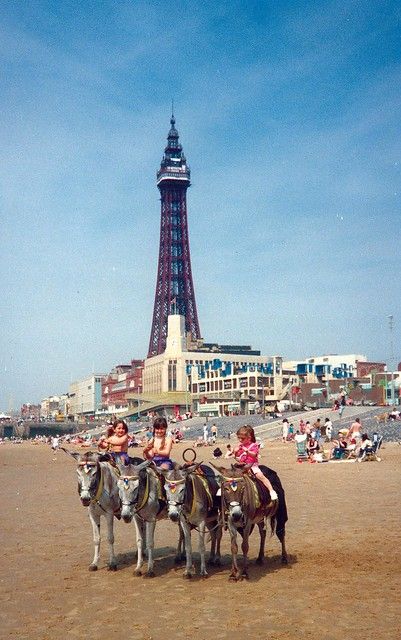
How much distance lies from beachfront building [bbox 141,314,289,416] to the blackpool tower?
6869 mm

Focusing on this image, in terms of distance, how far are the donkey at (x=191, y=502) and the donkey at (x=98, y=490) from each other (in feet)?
3.28

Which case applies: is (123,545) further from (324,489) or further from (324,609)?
(324,489)

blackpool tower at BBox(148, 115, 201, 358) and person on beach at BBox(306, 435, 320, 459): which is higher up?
blackpool tower at BBox(148, 115, 201, 358)

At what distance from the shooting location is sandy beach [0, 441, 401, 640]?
26.6 ft

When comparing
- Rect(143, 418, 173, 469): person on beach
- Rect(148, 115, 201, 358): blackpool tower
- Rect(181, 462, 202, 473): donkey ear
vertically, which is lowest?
Rect(181, 462, 202, 473): donkey ear

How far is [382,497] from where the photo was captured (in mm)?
19078

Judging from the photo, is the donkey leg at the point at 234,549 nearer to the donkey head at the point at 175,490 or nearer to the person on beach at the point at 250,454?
the donkey head at the point at 175,490

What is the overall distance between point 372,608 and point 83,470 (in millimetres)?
4925

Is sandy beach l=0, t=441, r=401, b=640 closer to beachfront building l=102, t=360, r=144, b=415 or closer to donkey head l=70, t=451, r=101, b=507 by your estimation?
Answer: donkey head l=70, t=451, r=101, b=507

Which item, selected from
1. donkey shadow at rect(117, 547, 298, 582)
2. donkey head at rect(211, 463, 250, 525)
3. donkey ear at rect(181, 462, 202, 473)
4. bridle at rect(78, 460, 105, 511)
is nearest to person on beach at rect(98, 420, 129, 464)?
bridle at rect(78, 460, 105, 511)

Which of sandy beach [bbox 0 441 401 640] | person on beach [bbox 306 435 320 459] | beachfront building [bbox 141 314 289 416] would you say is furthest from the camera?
beachfront building [bbox 141 314 289 416]

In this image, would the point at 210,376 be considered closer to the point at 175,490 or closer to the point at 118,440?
the point at 118,440

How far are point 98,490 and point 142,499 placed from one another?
86cm

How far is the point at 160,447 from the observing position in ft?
38.2
